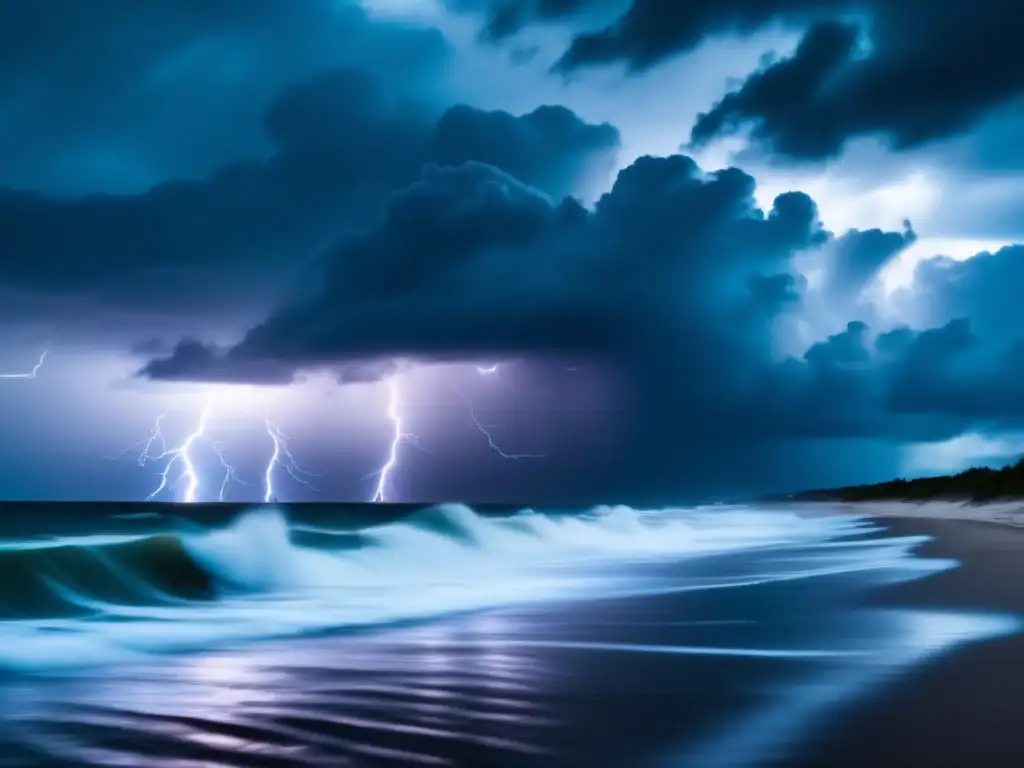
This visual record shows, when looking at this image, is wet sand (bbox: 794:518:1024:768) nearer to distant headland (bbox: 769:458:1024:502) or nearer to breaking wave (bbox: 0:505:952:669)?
breaking wave (bbox: 0:505:952:669)

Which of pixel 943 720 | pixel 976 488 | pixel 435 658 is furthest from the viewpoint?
pixel 976 488

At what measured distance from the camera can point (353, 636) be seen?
11.9 m

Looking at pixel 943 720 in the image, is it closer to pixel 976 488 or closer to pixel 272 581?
pixel 272 581

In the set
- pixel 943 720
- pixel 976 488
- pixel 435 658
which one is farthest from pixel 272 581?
pixel 976 488

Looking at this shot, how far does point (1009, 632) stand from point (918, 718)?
4188 mm

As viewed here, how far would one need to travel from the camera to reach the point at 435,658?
384 inches

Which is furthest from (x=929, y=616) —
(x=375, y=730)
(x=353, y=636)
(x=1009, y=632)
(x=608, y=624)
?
(x=375, y=730)

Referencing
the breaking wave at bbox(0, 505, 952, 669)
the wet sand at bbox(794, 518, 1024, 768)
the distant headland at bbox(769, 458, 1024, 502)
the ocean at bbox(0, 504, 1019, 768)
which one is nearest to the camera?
the wet sand at bbox(794, 518, 1024, 768)

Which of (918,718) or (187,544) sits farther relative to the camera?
(187,544)

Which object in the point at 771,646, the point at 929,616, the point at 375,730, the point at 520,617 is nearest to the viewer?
the point at 375,730

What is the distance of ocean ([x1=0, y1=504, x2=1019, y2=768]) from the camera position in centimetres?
610

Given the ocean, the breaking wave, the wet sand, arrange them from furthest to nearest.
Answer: the breaking wave
the ocean
the wet sand

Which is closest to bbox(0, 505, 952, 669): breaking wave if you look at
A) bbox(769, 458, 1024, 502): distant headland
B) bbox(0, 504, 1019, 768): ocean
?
bbox(0, 504, 1019, 768): ocean

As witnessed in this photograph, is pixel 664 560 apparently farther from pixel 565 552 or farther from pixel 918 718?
pixel 918 718
